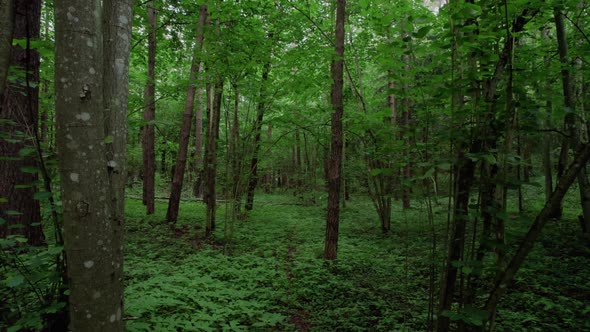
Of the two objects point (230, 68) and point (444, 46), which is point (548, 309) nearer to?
point (444, 46)

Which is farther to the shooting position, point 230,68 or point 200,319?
point 230,68

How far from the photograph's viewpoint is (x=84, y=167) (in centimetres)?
151

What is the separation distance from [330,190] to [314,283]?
194 centimetres

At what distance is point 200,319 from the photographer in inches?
139

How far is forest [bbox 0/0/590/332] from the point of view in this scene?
5.21ft

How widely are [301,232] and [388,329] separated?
5579 millimetres

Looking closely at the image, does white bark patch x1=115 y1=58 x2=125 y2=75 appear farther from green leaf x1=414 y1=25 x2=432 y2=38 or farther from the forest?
green leaf x1=414 y1=25 x2=432 y2=38

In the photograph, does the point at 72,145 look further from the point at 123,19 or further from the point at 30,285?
the point at 30,285

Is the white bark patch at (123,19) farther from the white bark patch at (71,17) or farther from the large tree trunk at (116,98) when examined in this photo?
the white bark patch at (71,17)

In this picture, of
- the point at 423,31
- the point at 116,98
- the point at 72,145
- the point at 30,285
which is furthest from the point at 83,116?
the point at 423,31

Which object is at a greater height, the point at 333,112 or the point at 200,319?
the point at 333,112

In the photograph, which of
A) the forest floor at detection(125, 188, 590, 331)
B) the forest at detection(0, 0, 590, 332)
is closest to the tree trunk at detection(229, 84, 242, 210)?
the forest at detection(0, 0, 590, 332)

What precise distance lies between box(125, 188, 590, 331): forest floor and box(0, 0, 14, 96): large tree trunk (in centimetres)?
244

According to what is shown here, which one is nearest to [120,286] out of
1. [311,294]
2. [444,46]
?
[444,46]
